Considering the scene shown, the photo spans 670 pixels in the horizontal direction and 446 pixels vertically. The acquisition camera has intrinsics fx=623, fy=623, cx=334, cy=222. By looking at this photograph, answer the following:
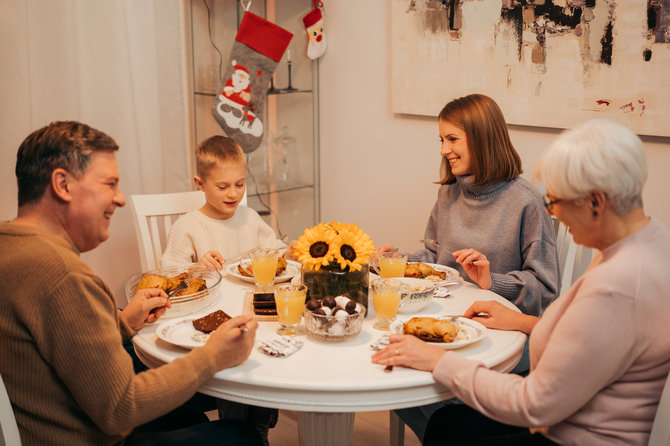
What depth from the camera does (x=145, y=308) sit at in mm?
1602

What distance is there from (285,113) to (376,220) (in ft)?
2.64

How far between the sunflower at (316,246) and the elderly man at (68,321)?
1.11 feet

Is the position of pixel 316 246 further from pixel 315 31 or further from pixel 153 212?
pixel 315 31

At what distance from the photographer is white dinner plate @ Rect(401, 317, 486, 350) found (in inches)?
56.6

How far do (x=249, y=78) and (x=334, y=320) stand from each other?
2016 mm

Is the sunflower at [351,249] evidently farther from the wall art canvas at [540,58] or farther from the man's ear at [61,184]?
the wall art canvas at [540,58]

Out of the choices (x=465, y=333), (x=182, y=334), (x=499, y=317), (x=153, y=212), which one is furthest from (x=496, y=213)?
(x=153, y=212)

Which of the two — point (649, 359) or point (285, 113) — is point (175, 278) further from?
point (285, 113)

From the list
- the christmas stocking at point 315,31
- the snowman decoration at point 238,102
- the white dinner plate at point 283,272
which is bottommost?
the white dinner plate at point 283,272

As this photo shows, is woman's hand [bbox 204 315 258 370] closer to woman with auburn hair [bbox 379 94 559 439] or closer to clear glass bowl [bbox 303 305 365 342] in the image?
clear glass bowl [bbox 303 305 365 342]

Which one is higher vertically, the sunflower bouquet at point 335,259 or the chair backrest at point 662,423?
the sunflower bouquet at point 335,259

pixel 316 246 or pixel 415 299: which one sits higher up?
pixel 316 246

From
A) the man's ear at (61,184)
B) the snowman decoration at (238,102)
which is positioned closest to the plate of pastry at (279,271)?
the man's ear at (61,184)

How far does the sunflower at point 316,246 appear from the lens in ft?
5.19
